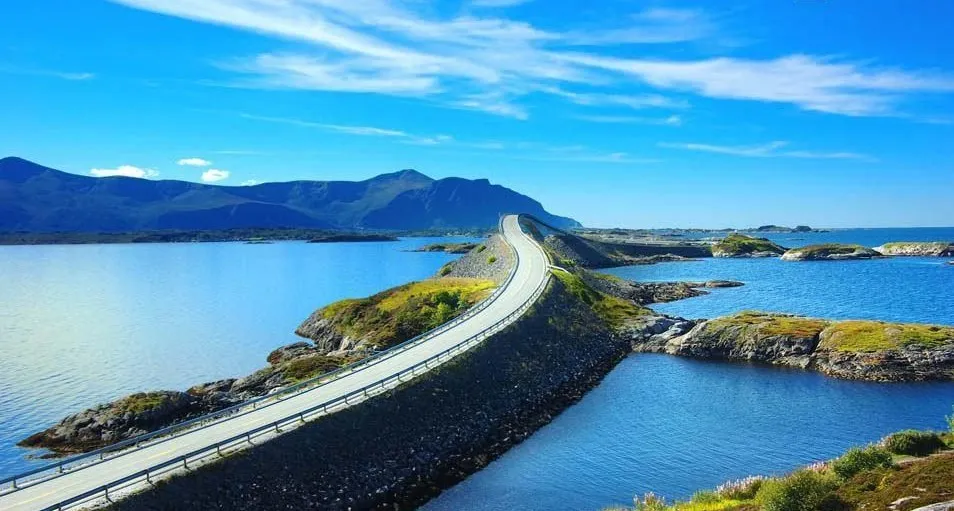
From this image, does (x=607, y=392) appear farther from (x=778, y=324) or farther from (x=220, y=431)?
(x=220, y=431)

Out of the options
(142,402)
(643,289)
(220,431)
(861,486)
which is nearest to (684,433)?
(861,486)

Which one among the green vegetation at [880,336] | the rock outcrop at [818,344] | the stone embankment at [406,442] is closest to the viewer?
the stone embankment at [406,442]

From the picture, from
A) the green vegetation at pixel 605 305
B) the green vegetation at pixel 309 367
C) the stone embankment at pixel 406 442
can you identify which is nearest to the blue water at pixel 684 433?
the stone embankment at pixel 406 442

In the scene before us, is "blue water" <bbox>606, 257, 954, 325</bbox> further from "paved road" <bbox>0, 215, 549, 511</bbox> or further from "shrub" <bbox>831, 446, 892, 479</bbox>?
"shrub" <bbox>831, 446, 892, 479</bbox>

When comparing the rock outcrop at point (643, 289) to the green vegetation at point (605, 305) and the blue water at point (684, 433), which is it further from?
the blue water at point (684, 433)

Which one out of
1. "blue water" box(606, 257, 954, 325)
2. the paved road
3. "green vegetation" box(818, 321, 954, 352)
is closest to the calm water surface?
"blue water" box(606, 257, 954, 325)

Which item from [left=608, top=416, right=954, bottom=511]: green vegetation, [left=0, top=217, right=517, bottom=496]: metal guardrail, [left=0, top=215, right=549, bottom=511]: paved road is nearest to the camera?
[left=608, top=416, right=954, bottom=511]: green vegetation

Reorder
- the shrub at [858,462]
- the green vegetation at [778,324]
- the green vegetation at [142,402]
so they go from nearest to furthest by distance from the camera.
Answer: the shrub at [858,462]
the green vegetation at [142,402]
the green vegetation at [778,324]
